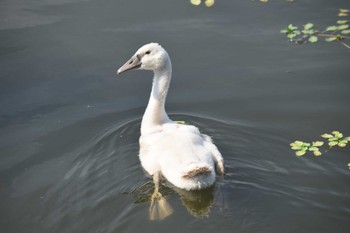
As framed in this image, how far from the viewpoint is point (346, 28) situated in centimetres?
817

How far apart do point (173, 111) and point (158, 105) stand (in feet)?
2.75

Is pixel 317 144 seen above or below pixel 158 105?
below

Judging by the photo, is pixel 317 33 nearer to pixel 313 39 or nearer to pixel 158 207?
pixel 313 39

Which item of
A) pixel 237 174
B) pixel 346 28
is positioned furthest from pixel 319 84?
pixel 237 174

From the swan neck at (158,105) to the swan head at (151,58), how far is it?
86mm

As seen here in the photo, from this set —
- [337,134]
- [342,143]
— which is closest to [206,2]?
[337,134]

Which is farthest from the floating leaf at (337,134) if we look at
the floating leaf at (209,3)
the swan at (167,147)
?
the floating leaf at (209,3)

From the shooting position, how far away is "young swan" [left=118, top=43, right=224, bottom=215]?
515 centimetres

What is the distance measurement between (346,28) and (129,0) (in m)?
3.67

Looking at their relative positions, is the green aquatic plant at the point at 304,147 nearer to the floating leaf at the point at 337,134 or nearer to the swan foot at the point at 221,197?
the floating leaf at the point at 337,134

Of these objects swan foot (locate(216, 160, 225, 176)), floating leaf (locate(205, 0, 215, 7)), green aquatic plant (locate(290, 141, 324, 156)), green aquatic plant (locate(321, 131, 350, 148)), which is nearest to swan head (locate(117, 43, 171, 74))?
swan foot (locate(216, 160, 225, 176))

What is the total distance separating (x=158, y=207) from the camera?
208 inches

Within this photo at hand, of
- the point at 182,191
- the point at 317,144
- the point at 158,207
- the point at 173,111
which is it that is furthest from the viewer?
the point at 173,111

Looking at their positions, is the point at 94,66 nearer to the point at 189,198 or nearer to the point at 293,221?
the point at 189,198
